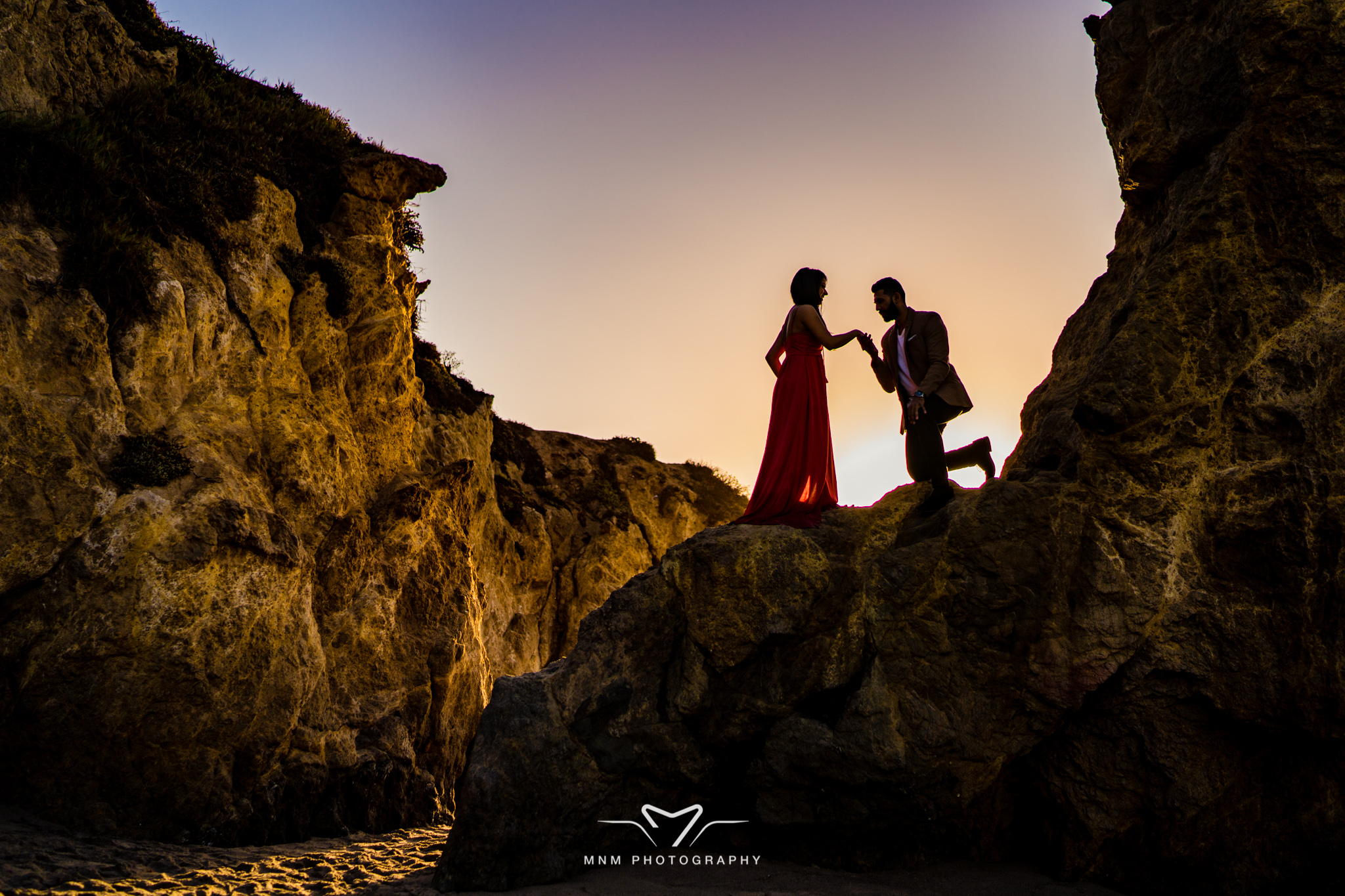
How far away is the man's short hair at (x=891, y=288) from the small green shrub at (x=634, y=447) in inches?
699

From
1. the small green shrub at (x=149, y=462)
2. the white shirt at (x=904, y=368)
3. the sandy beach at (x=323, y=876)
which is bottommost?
the sandy beach at (x=323, y=876)

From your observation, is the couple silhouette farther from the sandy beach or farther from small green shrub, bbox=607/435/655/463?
small green shrub, bbox=607/435/655/463

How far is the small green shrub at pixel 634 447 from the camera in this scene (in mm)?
25969

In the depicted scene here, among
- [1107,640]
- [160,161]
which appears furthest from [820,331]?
[160,161]

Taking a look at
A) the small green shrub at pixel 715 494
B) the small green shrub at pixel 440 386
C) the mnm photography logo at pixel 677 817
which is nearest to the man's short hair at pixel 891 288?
the mnm photography logo at pixel 677 817

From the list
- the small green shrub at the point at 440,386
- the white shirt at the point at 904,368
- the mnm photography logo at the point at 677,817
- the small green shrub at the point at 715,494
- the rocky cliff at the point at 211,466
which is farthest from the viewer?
the small green shrub at the point at 715,494

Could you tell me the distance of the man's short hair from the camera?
8.20 metres

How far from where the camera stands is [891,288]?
26.9ft

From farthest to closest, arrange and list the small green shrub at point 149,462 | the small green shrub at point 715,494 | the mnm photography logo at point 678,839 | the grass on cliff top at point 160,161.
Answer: the small green shrub at point 715,494
the grass on cliff top at point 160,161
the small green shrub at point 149,462
the mnm photography logo at point 678,839

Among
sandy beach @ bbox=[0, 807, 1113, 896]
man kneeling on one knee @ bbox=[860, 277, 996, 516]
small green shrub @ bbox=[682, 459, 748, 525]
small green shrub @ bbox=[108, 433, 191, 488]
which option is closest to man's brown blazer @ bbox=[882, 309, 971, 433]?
man kneeling on one knee @ bbox=[860, 277, 996, 516]

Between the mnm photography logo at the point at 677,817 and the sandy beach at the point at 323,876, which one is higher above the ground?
the mnm photography logo at the point at 677,817

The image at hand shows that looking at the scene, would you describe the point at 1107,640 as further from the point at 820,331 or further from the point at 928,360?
the point at 820,331

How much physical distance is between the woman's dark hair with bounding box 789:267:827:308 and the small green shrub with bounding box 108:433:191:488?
7259 millimetres

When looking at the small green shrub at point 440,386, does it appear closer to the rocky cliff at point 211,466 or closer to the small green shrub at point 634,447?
the rocky cliff at point 211,466
